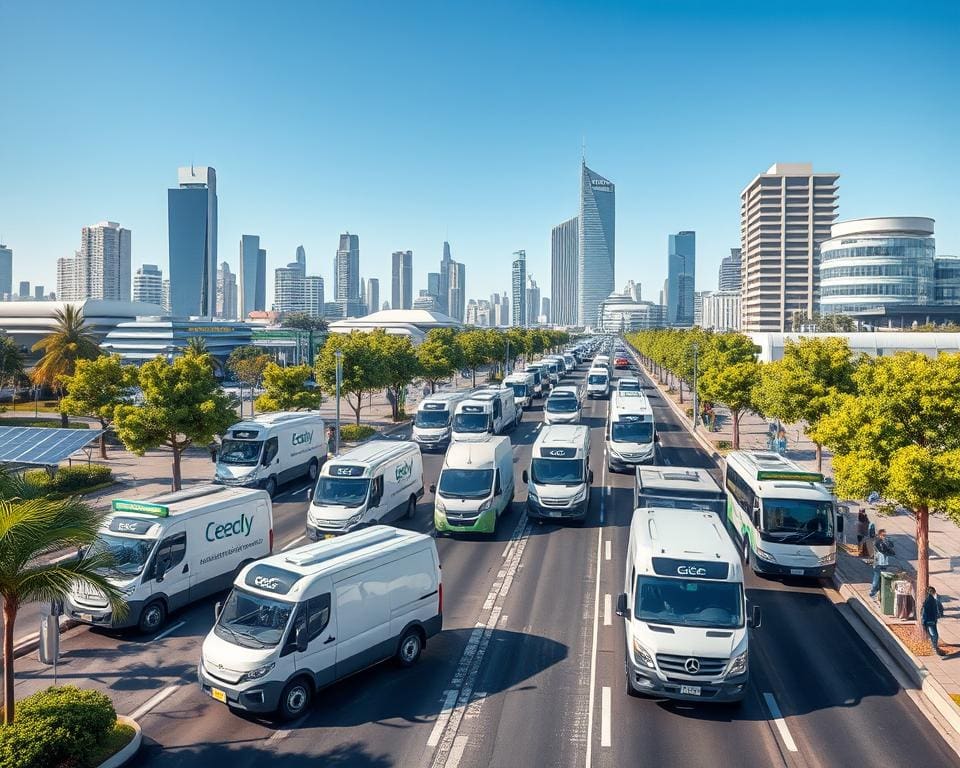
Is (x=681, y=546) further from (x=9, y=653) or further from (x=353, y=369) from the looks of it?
(x=353, y=369)

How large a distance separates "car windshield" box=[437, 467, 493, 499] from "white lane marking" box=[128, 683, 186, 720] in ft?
35.9

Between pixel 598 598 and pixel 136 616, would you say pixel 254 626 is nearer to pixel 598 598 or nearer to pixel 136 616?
pixel 136 616

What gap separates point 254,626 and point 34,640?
718 cm

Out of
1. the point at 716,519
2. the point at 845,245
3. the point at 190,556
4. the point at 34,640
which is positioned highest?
the point at 845,245

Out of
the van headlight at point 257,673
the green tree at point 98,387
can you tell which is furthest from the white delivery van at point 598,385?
the van headlight at point 257,673

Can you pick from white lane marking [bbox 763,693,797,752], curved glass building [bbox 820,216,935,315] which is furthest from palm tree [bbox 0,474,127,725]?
curved glass building [bbox 820,216,935,315]

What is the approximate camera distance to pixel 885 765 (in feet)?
37.2

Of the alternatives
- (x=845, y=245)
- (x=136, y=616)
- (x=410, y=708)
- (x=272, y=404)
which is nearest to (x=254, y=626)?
(x=410, y=708)

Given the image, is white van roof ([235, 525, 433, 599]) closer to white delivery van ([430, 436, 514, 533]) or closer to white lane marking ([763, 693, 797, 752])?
white lane marking ([763, 693, 797, 752])

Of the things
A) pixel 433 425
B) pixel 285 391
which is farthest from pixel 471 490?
Result: pixel 285 391

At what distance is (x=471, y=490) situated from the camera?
Result: 23.6 meters

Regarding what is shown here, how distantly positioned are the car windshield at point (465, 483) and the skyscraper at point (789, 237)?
172 meters

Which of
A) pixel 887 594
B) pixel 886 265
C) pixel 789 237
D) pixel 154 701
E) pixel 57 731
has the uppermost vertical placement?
pixel 789 237

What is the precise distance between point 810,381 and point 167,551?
80.5ft
